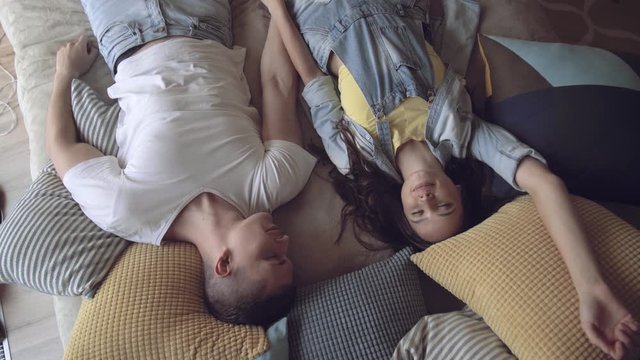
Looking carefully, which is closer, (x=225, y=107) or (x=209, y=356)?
(x=209, y=356)

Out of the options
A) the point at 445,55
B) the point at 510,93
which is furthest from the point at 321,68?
the point at 510,93

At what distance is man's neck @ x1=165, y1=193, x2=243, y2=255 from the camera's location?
1.32m

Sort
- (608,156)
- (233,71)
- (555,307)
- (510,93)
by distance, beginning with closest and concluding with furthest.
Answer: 1. (555,307)
2. (608,156)
3. (510,93)
4. (233,71)

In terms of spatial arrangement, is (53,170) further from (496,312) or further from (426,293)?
(496,312)

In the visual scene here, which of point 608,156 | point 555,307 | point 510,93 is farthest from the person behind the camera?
point 510,93

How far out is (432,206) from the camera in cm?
129

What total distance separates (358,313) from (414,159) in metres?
0.45

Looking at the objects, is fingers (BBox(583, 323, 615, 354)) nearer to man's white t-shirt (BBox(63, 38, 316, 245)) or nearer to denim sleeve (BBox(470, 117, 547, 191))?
denim sleeve (BBox(470, 117, 547, 191))

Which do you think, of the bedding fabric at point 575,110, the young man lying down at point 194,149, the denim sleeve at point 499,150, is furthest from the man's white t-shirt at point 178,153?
the bedding fabric at point 575,110

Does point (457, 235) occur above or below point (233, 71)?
below

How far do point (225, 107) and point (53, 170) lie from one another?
49cm

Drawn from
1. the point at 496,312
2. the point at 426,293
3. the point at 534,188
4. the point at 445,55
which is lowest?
the point at 426,293

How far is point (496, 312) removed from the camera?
1111mm

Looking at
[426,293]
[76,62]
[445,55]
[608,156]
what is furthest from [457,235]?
[76,62]
